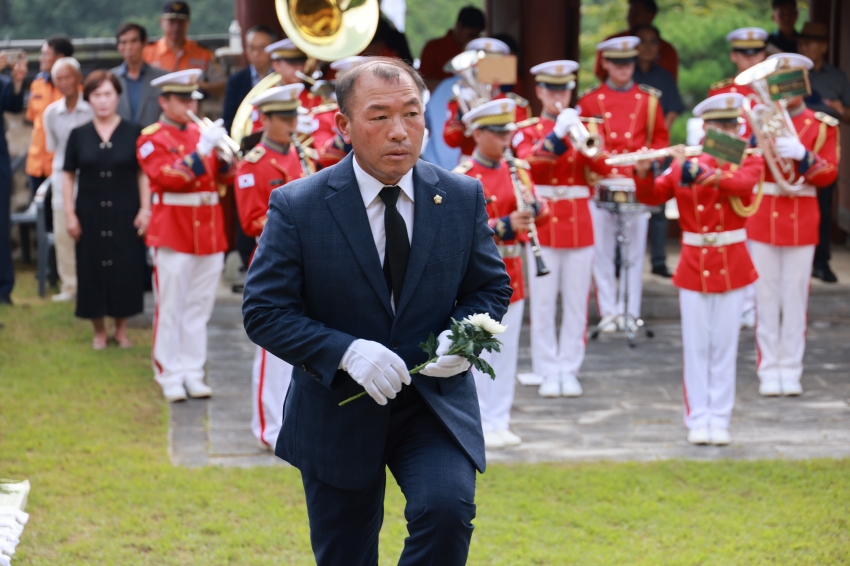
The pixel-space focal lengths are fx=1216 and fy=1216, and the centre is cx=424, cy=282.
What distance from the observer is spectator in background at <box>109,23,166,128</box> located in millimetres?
9273

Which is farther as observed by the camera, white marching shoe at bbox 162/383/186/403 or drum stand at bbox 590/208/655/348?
drum stand at bbox 590/208/655/348

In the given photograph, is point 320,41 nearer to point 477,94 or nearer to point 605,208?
point 477,94

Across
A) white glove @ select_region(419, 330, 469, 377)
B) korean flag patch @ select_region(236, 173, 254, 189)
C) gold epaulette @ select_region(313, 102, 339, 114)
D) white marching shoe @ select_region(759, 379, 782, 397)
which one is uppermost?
gold epaulette @ select_region(313, 102, 339, 114)

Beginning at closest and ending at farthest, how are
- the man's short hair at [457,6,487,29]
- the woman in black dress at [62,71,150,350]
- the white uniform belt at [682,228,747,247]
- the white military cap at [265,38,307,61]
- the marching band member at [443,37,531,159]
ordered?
1. the white uniform belt at [682,228,747,247]
2. the white military cap at [265,38,307,61]
3. the woman in black dress at [62,71,150,350]
4. the marching band member at [443,37,531,159]
5. the man's short hair at [457,6,487,29]

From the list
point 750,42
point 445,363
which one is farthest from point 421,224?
point 750,42

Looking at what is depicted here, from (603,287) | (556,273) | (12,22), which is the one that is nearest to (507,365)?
(556,273)

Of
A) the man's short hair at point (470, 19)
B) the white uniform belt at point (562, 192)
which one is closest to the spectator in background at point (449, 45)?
the man's short hair at point (470, 19)

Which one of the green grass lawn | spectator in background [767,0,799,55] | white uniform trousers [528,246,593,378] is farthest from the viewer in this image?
spectator in background [767,0,799,55]

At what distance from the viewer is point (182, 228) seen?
7238 millimetres

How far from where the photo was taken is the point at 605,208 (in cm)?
848

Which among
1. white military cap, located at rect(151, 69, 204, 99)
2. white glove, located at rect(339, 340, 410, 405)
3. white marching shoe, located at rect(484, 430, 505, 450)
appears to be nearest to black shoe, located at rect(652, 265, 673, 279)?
white marching shoe, located at rect(484, 430, 505, 450)

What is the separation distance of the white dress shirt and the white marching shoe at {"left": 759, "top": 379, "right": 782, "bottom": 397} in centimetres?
473

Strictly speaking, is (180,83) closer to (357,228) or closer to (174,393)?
(174,393)

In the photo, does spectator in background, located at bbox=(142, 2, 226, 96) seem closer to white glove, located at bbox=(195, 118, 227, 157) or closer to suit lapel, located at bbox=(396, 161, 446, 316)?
white glove, located at bbox=(195, 118, 227, 157)
